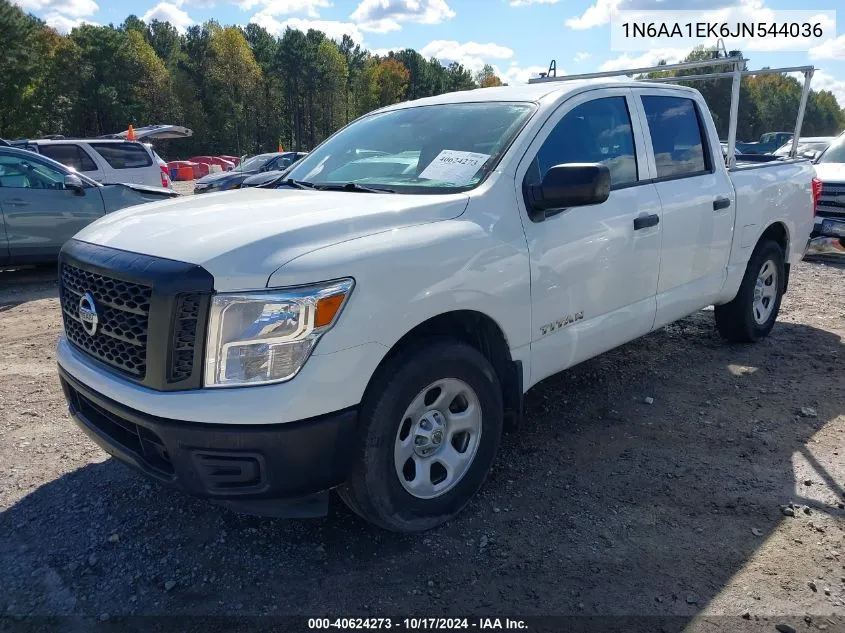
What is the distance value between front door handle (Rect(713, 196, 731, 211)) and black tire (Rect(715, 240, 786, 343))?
79 centimetres

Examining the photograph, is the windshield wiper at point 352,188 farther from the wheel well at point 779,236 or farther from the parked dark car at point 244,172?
the parked dark car at point 244,172

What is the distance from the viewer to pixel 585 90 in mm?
3760

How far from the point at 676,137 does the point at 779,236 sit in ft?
5.97

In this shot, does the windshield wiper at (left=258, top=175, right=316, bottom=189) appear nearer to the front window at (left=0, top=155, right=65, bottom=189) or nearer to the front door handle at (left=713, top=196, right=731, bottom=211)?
the front door handle at (left=713, top=196, right=731, bottom=211)

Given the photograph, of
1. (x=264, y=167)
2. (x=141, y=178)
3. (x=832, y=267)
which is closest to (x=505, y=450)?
(x=832, y=267)

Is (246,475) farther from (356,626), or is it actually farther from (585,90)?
(585,90)

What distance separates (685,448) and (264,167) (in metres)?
18.3

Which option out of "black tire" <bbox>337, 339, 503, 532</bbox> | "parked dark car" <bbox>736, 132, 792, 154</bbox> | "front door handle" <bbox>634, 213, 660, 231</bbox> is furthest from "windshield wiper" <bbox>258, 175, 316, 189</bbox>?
"parked dark car" <bbox>736, 132, 792, 154</bbox>

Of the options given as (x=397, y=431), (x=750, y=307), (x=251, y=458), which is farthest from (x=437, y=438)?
(x=750, y=307)

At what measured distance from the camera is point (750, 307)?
5352 millimetres

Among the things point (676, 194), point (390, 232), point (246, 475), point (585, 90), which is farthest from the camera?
point (676, 194)

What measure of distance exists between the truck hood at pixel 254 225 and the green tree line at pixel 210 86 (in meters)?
41.5

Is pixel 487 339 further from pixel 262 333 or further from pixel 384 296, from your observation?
pixel 262 333

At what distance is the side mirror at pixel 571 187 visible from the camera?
9.84 feet
